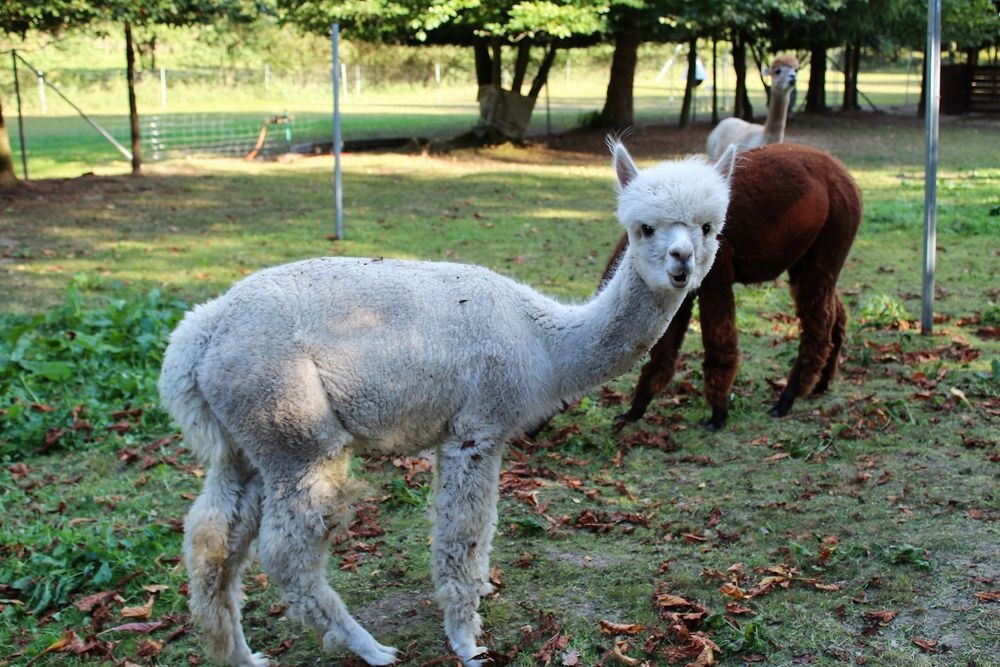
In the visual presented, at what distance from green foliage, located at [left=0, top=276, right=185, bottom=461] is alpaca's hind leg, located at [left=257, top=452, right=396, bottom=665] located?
295 centimetres

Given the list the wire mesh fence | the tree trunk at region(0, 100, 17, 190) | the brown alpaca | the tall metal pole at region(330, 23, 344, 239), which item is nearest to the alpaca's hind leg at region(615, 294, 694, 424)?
the brown alpaca

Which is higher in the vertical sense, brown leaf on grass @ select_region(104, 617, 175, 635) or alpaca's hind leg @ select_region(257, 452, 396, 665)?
alpaca's hind leg @ select_region(257, 452, 396, 665)

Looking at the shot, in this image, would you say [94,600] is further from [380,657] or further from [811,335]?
[811,335]

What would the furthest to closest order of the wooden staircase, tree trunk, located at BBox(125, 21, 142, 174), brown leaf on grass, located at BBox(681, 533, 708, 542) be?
1. the wooden staircase
2. tree trunk, located at BBox(125, 21, 142, 174)
3. brown leaf on grass, located at BBox(681, 533, 708, 542)

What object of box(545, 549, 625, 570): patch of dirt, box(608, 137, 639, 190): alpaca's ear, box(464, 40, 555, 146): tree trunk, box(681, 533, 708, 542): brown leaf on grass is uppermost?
box(464, 40, 555, 146): tree trunk

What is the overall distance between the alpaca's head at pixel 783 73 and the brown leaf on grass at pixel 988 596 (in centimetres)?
801

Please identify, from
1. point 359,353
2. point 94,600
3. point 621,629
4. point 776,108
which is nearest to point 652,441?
point 621,629

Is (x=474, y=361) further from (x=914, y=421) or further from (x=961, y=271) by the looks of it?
(x=961, y=271)

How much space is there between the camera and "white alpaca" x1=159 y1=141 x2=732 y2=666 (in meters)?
3.35

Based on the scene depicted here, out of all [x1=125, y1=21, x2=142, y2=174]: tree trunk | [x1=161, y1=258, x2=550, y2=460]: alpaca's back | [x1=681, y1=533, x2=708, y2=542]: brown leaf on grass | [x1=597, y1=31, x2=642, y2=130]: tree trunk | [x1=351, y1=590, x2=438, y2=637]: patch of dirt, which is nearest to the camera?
[x1=161, y1=258, x2=550, y2=460]: alpaca's back

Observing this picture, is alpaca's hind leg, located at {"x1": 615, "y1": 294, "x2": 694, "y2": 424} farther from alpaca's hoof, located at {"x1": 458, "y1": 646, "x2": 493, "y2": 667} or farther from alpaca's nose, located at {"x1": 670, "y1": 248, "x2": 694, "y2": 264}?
alpaca's hoof, located at {"x1": 458, "y1": 646, "x2": 493, "y2": 667}

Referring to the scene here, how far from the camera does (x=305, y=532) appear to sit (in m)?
3.35

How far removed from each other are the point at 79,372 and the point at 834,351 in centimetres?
519

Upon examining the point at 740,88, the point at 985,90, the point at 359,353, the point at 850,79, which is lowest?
the point at 359,353
